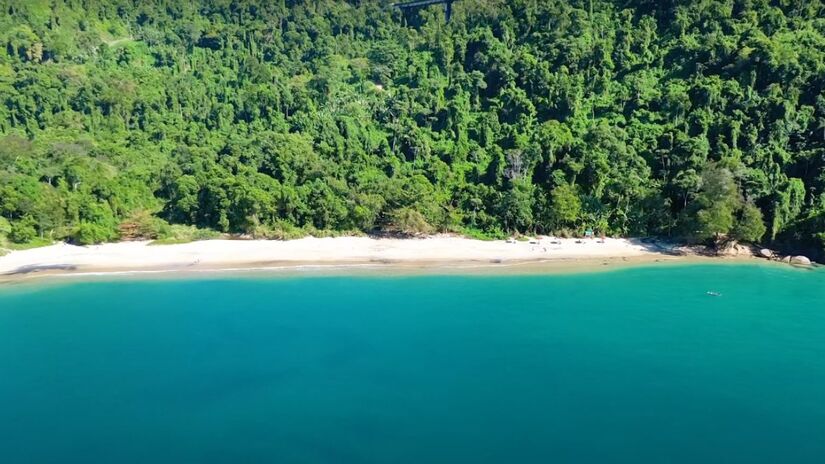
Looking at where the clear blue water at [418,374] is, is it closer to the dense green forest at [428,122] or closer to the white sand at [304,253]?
the white sand at [304,253]

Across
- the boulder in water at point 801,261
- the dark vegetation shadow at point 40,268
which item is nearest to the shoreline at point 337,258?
the dark vegetation shadow at point 40,268

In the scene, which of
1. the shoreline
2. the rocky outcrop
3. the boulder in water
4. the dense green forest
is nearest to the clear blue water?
the shoreline

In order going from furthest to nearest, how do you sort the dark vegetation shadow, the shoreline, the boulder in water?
the boulder in water < the shoreline < the dark vegetation shadow

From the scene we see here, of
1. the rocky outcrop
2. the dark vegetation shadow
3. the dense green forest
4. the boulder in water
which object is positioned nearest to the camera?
the dark vegetation shadow

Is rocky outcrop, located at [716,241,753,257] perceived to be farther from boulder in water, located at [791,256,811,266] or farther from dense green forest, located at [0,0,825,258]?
boulder in water, located at [791,256,811,266]

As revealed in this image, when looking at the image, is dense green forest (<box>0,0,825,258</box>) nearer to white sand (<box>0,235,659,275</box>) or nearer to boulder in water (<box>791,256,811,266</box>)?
boulder in water (<box>791,256,811,266</box>)

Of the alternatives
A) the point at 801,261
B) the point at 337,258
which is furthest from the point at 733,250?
the point at 337,258

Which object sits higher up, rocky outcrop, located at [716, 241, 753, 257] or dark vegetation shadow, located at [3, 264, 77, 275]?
rocky outcrop, located at [716, 241, 753, 257]

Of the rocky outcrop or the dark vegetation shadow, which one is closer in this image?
the dark vegetation shadow

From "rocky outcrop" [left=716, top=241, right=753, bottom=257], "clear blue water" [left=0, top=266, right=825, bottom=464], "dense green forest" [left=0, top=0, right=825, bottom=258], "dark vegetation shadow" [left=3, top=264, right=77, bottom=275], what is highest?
"dense green forest" [left=0, top=0, right=825, bottom=258]

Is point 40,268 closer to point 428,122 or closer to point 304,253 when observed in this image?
point 304,253
